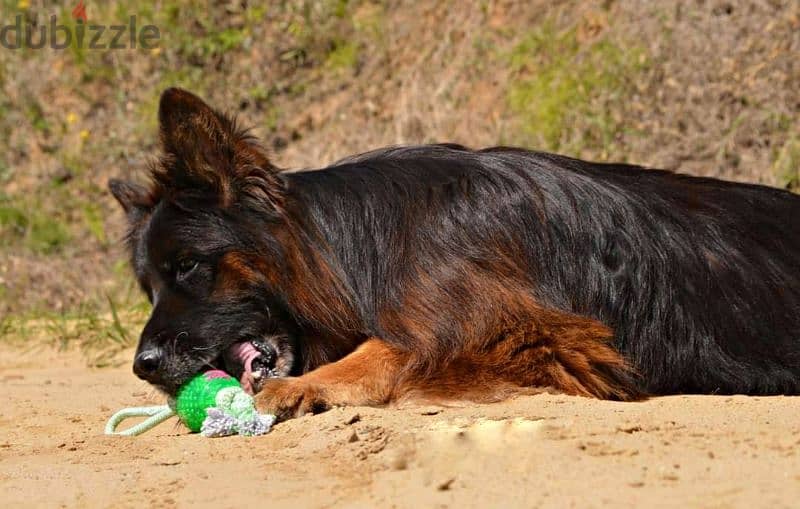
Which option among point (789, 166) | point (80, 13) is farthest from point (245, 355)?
point (80, 13)

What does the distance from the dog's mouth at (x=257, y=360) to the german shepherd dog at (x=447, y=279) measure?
0.01 metres

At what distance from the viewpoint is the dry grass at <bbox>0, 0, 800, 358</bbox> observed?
33.3 feet

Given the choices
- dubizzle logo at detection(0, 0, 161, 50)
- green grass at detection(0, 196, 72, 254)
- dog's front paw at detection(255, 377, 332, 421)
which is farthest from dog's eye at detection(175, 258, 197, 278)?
dubizzle logo at detection(0, 0, 161, 50)

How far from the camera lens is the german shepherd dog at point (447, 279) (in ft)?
18.1

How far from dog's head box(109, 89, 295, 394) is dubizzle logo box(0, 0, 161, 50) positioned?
814cm

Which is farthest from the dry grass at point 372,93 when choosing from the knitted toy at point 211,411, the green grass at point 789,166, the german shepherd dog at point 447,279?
the german shepherd dog at point 447,279

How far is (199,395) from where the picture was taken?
17.7ft

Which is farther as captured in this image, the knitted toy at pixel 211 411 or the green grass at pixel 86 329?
the green grass at pixel 86 329

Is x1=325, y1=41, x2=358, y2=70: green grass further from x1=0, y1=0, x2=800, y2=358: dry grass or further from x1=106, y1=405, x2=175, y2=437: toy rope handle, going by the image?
x1=106, y1=405, x2=175, y2=437: toy rope handle

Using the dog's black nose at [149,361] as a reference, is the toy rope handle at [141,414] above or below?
below

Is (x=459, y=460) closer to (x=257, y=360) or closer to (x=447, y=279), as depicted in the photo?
(x=447, y=279)

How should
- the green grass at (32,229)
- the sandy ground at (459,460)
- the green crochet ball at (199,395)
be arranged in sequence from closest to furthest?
the sandy ground at (459,460) → the green crochet ball at (199,395) → the green grass at (32,229)

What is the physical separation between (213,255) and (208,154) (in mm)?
508

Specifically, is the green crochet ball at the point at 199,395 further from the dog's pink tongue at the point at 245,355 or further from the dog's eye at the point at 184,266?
the dog's eye at the point at 184,266
